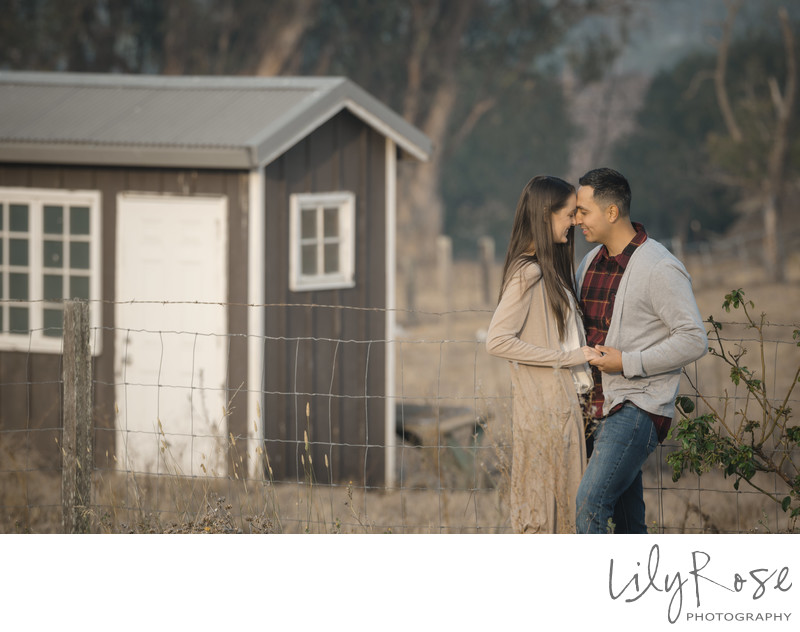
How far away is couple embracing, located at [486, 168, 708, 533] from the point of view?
4.27 m

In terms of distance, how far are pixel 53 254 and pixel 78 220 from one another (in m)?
0.41

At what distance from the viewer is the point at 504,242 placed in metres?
50.6

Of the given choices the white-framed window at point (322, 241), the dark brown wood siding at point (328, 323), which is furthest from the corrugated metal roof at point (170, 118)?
the white-framed window at point (322, 241)

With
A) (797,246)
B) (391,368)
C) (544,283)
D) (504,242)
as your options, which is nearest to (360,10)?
(797,246)

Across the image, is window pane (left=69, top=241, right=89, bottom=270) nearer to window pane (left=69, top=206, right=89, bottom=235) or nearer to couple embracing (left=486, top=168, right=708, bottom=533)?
window pane (left=69, top=206, right=89, bottom=235)

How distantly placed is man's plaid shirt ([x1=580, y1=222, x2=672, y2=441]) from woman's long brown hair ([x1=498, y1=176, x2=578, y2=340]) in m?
0.14

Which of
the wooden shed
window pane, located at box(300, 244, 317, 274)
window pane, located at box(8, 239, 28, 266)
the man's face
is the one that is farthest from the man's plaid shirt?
window pane, located at box(8, 239, 28, 266)

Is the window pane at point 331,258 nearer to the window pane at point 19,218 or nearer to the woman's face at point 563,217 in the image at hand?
the window pane at point 19,218

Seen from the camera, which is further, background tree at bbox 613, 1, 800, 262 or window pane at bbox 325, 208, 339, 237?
background tree at bbox 613, 1, 800, 262

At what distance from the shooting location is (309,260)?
32.9ft

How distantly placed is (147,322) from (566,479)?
592cm

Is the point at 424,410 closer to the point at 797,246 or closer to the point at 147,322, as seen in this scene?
the point at 147,322

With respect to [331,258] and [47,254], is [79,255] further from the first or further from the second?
[331,258]

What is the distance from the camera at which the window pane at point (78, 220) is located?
971 centimetres
